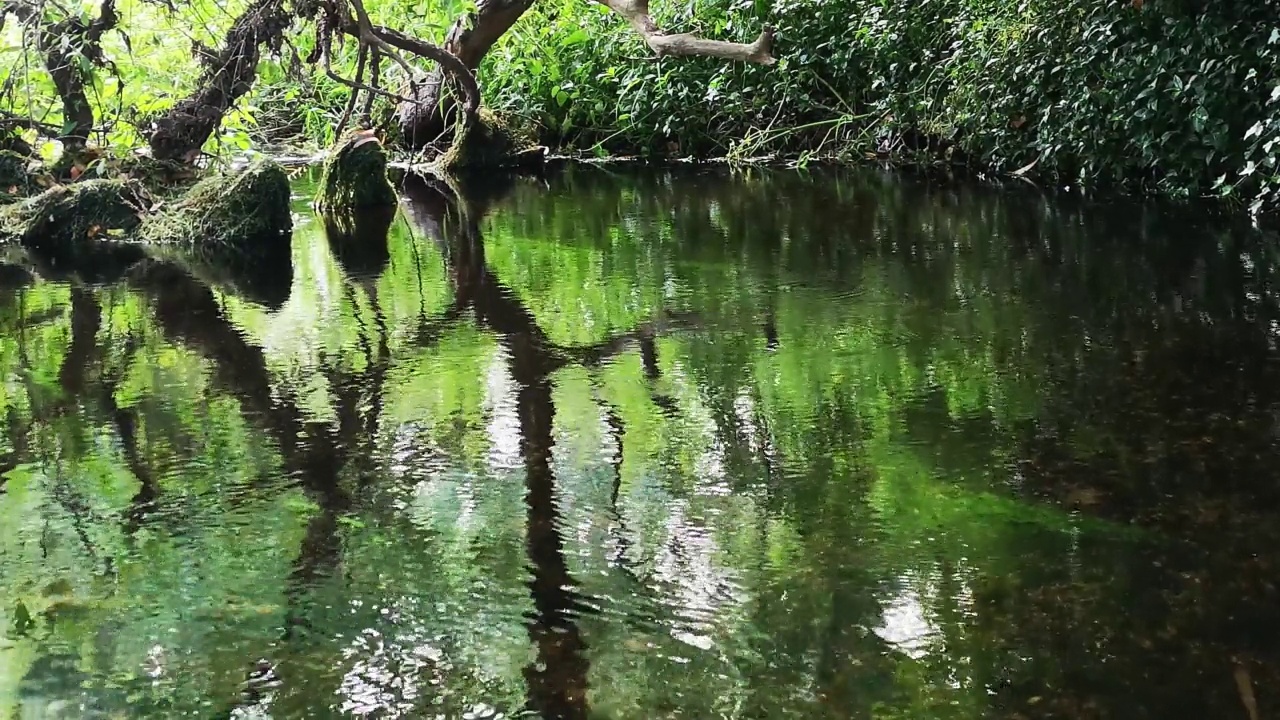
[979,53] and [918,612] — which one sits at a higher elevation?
[979,53]

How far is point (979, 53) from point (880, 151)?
1.76 meters

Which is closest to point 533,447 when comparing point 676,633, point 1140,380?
point 676,633

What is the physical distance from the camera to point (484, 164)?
1166 cm

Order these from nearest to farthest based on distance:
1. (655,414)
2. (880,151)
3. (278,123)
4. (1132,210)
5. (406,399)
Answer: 1. (655,414)
2. (406,399)
3. (1132,210)
4. (880,151)
5. (278,123)

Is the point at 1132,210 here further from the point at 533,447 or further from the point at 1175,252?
the point at 533,447

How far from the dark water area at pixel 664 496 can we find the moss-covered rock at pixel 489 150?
247 inches

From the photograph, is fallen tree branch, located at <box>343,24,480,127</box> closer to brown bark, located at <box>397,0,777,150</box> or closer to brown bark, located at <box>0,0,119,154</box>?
brown bark, located at <box>397,0,777,150</box>

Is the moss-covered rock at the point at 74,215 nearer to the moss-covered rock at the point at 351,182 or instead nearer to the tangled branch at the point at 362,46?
the moss-covered rock at the point at 351,182

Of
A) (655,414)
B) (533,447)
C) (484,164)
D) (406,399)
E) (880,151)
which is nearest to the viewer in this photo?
(533,447)

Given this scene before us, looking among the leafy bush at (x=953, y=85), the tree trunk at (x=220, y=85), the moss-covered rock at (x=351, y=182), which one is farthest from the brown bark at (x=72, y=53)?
the leafy bush at (x=953, y=85)

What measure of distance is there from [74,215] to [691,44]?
392 cm

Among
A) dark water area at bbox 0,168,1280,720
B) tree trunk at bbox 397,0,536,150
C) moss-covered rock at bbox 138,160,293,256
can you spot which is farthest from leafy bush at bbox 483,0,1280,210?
moss-covered rock at bbox 138,160,293,256

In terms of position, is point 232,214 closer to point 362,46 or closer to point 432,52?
point 362,46

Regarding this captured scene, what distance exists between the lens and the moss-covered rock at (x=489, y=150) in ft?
38.1
